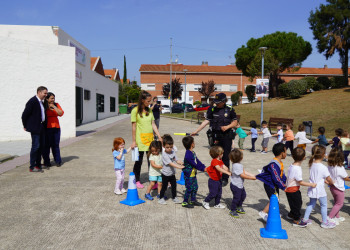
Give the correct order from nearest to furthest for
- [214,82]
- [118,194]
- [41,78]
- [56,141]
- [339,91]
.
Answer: [118,194] < [56,141] < [41,78] < [339,91] < [214,82]

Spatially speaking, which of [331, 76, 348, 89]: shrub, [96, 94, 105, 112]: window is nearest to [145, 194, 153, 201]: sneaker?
[96, 94, 105, 112]: window

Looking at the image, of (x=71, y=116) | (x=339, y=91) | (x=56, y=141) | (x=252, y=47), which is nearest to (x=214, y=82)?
(x=252, y=47)

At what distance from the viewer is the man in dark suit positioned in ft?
20.8

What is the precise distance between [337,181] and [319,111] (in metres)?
20.7

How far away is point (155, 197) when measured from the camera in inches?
191

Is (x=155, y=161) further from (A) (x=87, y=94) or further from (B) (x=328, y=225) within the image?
(A) (x=87, y=94)

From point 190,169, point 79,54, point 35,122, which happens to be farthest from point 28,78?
point 190,169

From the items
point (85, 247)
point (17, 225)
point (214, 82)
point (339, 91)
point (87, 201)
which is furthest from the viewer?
point (214, 82)

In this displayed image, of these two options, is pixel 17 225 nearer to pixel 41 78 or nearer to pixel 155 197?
pixel 155 197

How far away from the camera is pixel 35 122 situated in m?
6.40

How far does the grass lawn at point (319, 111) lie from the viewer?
17.8m

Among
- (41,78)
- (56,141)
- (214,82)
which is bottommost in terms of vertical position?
(56,141)

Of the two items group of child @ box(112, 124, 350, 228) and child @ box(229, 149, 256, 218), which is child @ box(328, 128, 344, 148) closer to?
group of child @ box(112, 124, 350, 228)

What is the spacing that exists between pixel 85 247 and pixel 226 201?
243 centimetres
